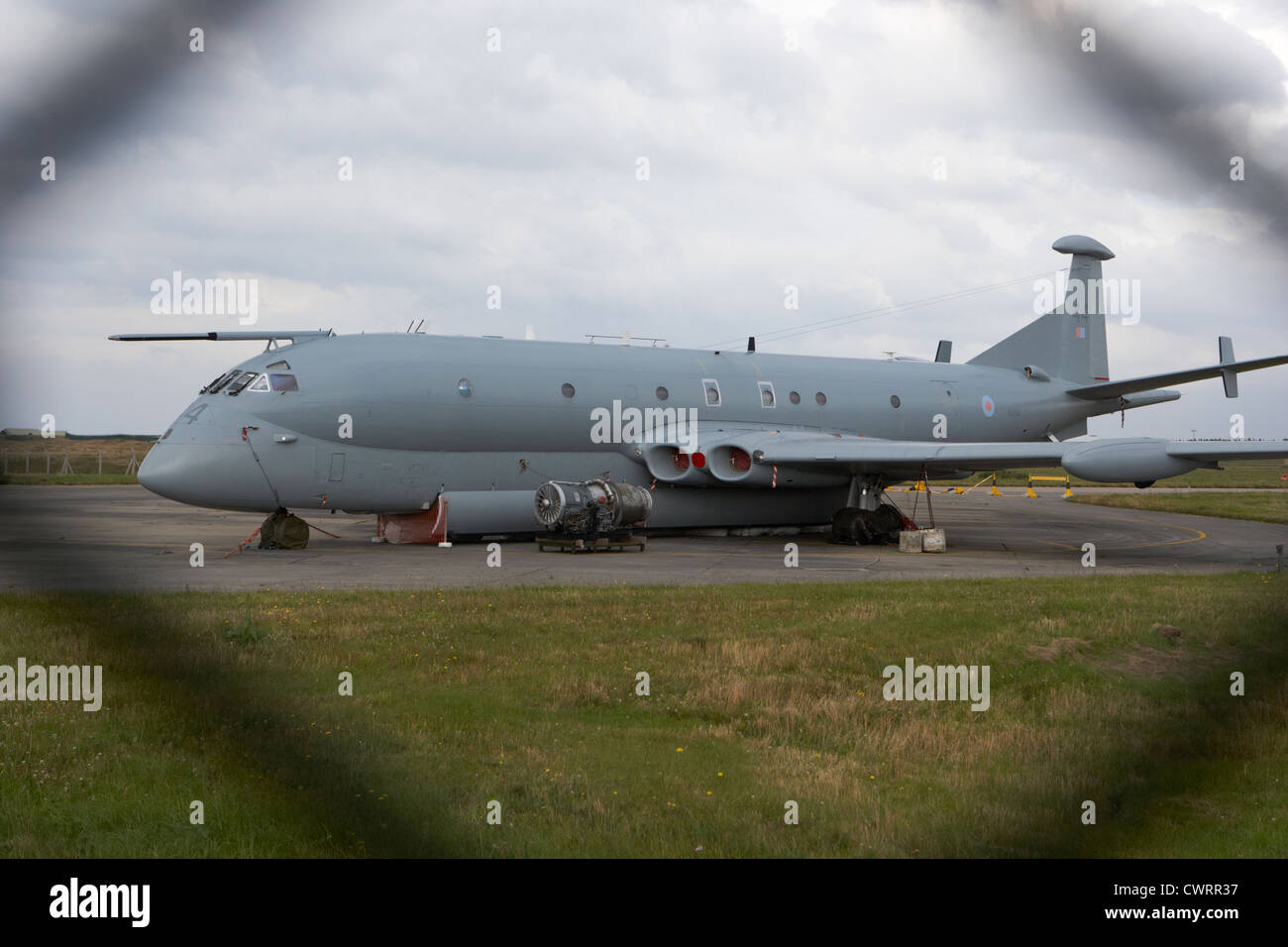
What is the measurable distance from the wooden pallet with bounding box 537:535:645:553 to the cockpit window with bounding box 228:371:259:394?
631 cm

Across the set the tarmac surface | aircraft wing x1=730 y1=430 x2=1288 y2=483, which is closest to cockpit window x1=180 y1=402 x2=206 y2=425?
the tarmac surface

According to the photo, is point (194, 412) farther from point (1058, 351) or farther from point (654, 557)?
point (1058, 351)

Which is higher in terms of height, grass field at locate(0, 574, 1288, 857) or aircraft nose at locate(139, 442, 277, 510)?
aircraft nose at locate(139, 442, 277, 510)

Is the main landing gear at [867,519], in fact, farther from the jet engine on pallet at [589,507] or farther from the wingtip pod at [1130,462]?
the wingtip pod at [1130,462]

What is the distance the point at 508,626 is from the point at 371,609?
1903mm

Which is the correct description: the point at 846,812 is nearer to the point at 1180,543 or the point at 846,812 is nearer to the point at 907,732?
the point at 907,732

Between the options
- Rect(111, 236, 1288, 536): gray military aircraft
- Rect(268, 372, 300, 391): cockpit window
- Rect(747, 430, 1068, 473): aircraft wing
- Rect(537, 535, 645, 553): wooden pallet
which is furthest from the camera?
Rect(747, 430, 1068, 473): aircraft wing

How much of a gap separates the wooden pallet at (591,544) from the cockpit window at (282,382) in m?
5.60

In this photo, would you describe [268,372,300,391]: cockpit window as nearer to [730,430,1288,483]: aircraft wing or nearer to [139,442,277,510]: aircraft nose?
[139,442,277,510]: aircraft nose

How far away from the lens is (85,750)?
6.72m

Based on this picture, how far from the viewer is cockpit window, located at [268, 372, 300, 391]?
20250mm

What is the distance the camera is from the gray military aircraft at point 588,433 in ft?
65.0

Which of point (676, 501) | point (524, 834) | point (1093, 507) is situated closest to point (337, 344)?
point (676, 501)

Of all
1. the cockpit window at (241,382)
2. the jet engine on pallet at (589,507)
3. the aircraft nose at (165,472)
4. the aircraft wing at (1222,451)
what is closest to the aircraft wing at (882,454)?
the aircraft wing at (1222,451)
